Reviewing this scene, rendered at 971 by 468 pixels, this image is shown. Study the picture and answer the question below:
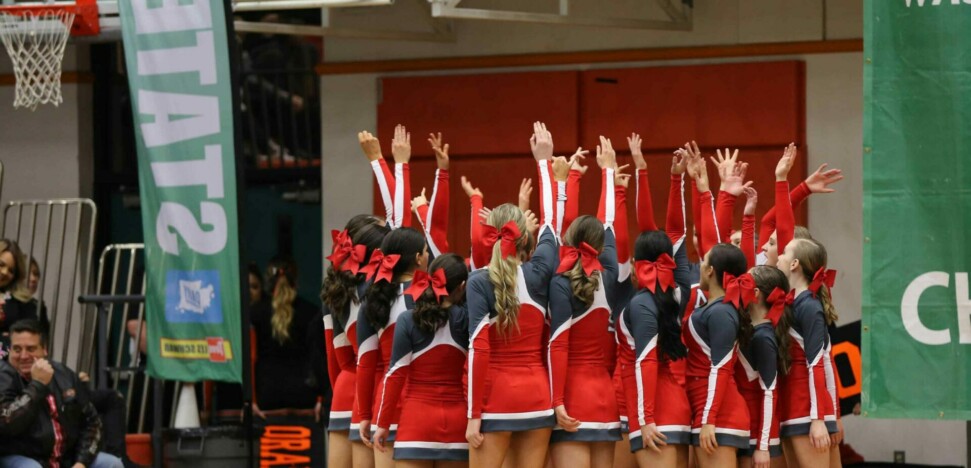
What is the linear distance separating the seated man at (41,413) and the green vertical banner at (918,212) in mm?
5651

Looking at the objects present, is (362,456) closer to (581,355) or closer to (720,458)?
(581,355)

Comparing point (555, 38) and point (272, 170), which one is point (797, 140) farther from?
point (272, 170)

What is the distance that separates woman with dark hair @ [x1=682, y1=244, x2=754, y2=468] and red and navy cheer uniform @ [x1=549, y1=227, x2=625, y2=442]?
0.43 meters

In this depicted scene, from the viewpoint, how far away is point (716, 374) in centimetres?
703

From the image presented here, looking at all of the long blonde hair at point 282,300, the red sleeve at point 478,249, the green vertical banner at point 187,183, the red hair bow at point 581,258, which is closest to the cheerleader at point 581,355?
the red hair bow at point 581,258

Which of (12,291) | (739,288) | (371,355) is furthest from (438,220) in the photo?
(12,291)

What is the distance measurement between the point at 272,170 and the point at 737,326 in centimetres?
720

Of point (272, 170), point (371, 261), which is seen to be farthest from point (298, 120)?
point (371, 261)

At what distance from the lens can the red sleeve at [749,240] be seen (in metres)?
8.02

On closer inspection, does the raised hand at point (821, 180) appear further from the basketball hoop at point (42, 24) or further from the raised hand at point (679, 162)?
the basketball hoop at point (42, 24)

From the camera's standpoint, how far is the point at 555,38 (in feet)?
39.3

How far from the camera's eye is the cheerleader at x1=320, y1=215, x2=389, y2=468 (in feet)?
25.1

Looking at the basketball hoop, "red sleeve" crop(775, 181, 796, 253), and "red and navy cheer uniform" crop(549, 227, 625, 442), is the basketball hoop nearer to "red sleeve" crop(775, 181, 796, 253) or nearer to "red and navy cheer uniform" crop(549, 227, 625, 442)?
"red and navy cheer uniform" crop(549, 227, 625, 442)

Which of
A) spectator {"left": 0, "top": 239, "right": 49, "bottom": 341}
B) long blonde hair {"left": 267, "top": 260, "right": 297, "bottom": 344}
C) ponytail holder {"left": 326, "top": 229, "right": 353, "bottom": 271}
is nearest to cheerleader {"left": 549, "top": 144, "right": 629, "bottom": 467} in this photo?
ponytail holder {"left": 326, "top": 229, "right": 353, "bottom": 271}
